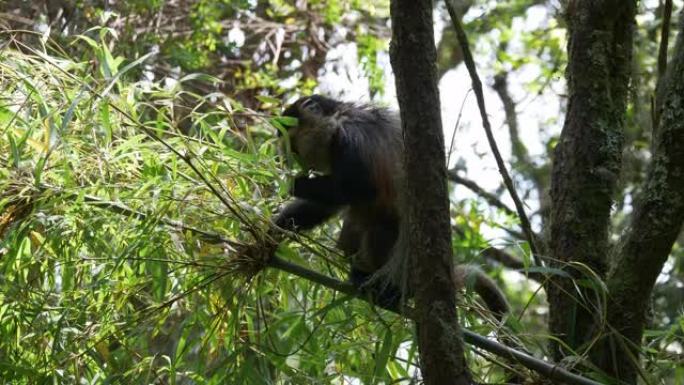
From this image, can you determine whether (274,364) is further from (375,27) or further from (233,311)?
(375,27)

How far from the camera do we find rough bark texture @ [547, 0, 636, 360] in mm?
2467

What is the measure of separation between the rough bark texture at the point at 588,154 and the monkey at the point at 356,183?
1.59 feet

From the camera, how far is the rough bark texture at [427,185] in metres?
1.90

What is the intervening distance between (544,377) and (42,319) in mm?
1484

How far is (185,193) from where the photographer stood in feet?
8.40

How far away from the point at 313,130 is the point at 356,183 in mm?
305

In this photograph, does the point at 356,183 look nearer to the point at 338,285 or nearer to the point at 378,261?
the point at 378,261

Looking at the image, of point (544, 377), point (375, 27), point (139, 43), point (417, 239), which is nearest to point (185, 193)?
point (417, 239)

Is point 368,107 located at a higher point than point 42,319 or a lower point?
higher

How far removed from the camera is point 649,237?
2.17 metres

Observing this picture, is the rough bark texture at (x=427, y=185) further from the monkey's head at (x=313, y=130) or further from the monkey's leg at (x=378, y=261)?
the monkey's head at (x=313, y=130)

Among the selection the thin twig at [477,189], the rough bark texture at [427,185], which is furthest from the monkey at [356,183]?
the thin twig at [477,189]

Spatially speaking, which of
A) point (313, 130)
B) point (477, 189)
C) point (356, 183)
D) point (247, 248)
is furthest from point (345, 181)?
point (477, 189)

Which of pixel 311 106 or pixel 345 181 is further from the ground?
pixel 311 106
